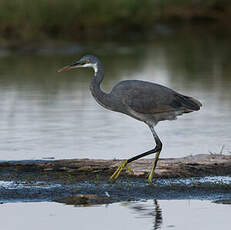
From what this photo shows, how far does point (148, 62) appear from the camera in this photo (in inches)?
867

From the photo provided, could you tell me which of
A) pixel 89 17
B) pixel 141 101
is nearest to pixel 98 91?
pixel 141 101

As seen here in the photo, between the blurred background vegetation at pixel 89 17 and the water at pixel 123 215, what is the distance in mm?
18081

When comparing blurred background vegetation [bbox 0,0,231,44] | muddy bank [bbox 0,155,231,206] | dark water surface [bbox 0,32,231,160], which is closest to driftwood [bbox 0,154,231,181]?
muddy bank [bbox 0,155,231,206]

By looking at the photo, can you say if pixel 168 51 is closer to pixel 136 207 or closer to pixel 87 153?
pixel 87 153

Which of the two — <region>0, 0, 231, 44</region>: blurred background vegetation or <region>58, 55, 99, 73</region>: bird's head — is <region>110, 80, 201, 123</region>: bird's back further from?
<region>0, 0, 231, 44</region>: blurred background vegetation

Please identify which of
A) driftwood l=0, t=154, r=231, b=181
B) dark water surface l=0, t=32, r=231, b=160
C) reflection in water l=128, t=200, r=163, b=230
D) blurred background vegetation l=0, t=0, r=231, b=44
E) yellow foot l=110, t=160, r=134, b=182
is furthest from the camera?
blurred background vegetation l=0, t=0, r=231, b=44

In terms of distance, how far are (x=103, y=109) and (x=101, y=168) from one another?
592 centimetres

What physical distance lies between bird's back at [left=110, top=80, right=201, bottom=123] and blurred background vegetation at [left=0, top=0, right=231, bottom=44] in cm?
1697

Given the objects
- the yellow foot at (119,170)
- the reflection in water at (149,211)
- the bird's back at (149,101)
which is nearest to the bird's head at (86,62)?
the bird's back at (149,101)

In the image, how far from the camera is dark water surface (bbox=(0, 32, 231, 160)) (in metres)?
10.7

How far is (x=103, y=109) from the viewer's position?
1454cm

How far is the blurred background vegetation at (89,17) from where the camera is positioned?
25328mm

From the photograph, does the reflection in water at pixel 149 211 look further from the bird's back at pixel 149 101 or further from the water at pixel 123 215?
the bird's back at pixel 149 101

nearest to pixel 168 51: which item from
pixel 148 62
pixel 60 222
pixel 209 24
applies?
pixel 148 62
